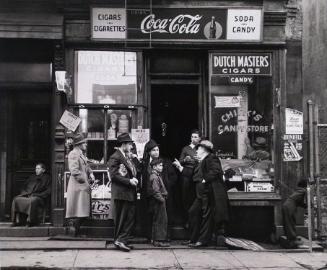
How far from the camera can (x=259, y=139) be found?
36.9 ft

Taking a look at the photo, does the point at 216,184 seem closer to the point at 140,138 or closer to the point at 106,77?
the point at 140,138

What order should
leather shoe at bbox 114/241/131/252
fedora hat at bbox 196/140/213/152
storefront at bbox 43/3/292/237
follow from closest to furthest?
leather shoe at bbox 114/241/131/252, fedora hat at bbox 196/140/213/152, storefront at bbox 43/3/292/237

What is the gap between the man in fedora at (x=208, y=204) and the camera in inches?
397

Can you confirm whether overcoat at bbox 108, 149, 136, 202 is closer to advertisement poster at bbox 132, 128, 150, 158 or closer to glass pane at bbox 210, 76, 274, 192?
advertisement poster at bbox 132, 128, 150, 158

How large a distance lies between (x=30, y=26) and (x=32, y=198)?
10.9 ft

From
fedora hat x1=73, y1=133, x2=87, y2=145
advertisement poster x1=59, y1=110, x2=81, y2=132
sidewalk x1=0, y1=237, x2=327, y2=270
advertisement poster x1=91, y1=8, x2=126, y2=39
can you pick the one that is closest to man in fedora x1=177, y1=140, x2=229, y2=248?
sidewalk x1=0, y1=237, x2=327, y2=270

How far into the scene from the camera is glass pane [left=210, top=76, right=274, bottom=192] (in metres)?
11.1

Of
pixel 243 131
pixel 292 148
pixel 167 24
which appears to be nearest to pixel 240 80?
pixel 243 131

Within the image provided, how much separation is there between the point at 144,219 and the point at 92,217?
1022 millimetres

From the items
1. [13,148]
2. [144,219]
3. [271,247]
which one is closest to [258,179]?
[271,247]

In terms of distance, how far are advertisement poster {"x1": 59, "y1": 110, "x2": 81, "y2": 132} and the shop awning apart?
4.98 feet

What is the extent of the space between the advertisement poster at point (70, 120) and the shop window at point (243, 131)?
270 cm

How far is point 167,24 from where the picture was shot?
1102 centimetres

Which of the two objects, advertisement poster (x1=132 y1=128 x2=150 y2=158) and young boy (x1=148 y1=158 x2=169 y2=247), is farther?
advertisement poster (x1=132 y1=128 x2=150 y2=158)
